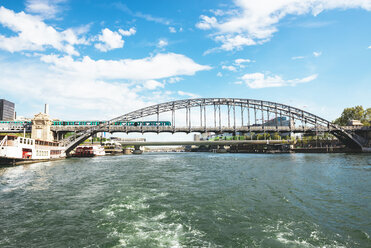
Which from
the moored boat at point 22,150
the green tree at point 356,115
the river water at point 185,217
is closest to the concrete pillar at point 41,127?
the moored boat at point 22,150

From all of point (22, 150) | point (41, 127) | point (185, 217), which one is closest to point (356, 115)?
point (185, 217)

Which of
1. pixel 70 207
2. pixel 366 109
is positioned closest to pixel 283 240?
pixel 70 207

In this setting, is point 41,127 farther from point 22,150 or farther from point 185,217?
point 185,217

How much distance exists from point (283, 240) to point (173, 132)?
7637cm

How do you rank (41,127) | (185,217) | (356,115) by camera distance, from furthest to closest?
1. (356,115)
2. (41,127)
3. (185,217)

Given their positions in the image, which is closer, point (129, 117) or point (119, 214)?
point (119, 214)

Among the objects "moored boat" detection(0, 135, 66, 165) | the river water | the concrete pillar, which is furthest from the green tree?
the concrete pillar

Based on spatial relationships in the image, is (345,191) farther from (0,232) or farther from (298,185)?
(0,232)

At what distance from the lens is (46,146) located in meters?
53.6

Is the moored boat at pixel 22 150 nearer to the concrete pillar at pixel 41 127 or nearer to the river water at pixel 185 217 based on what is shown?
the concrete pillar at pixel 41 127

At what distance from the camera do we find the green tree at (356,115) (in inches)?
3622

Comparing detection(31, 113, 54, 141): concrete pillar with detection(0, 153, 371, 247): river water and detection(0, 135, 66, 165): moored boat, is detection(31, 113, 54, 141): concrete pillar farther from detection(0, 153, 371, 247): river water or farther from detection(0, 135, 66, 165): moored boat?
detection(0, 153, 371, 247): river water

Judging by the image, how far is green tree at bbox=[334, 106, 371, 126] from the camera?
92.0 metres

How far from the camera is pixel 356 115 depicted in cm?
9306
